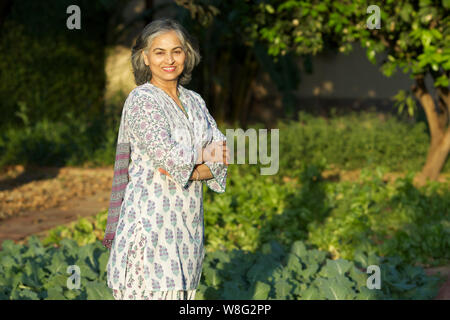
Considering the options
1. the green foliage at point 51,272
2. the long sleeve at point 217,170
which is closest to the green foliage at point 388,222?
the green foliage at point 51,272

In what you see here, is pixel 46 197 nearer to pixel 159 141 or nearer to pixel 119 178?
pixel 119 178

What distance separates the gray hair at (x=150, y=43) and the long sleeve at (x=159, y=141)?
25 cm

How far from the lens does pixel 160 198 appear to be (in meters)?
2.54

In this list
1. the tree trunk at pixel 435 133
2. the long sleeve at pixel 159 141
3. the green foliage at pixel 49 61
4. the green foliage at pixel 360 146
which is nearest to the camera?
the long sleeve at pixel 159 141

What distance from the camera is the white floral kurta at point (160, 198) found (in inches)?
96.3

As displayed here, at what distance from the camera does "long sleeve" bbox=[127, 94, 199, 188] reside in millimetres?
2412

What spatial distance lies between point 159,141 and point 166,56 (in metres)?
0.41

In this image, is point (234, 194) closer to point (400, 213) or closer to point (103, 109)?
point (400, 213)

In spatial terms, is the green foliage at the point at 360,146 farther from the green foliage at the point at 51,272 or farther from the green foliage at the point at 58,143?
the green foliage at the point at 51,272

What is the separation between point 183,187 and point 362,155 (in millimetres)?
7769

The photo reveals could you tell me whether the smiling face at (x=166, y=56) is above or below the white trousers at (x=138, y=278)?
above

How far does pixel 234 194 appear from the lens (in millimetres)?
7527

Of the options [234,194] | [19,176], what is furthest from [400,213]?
[19,176]

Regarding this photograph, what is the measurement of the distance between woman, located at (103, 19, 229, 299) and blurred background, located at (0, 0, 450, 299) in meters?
0.93
